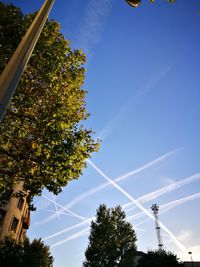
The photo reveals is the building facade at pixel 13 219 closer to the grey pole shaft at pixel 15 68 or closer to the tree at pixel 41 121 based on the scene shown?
the tree at pixel 41 121

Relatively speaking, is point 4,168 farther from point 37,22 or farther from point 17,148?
point 37,22

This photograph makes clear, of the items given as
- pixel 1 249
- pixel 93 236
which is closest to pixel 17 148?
pixel 1 249

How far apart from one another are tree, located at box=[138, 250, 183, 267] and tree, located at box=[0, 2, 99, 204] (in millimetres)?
28348

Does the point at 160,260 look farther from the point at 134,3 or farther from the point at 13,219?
the point at 134,3

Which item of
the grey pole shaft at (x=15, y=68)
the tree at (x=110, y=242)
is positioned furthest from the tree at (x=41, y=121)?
the tree at (x=110, y=242)

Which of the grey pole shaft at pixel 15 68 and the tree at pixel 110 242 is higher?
the tree at pixel 110 242

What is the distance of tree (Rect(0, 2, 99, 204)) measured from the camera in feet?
37.0

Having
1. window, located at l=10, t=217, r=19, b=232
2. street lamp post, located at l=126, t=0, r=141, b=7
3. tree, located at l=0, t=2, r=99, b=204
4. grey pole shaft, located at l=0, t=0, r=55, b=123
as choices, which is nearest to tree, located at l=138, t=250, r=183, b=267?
window, located at l=10, t=217, r=19, b=232

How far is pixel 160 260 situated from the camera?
3350cm

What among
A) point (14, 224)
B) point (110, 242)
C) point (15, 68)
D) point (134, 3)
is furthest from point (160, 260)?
point (15, 68)

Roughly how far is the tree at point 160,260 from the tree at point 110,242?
603cm

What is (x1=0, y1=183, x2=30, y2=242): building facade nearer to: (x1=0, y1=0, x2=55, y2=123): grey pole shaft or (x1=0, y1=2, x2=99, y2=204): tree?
(x1=0, y1=2, x2=99, y2=204): tree

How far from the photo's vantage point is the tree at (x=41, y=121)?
37.0 feet

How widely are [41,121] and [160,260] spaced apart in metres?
31.0
